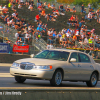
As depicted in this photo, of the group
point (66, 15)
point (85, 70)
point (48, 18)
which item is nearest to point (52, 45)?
point (48, 18)

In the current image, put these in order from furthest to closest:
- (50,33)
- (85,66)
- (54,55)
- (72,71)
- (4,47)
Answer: (50,33) → (4,47) → (85,66) → (54,55) → (72,71)

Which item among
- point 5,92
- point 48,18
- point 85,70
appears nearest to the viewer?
point 5,92

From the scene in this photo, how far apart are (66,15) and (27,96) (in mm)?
34532

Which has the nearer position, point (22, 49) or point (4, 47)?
point (4, 47)

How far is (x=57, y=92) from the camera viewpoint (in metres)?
8.11

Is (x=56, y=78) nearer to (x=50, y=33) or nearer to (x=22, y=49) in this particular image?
(x=22, y=49)

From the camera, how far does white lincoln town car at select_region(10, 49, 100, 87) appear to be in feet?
39.0

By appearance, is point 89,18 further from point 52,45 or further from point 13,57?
point 13,57

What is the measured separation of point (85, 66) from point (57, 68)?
169 centimetres

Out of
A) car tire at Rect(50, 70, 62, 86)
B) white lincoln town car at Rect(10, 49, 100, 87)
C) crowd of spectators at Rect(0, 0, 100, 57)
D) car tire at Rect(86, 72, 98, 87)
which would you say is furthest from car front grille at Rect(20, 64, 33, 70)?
crowd of spectators at Rect(0, 0, 100, 57)

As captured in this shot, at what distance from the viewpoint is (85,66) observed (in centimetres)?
1338

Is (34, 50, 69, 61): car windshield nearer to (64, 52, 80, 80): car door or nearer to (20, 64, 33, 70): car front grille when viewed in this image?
(64, 52, 80, 80): car door

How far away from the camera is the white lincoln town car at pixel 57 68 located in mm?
11898

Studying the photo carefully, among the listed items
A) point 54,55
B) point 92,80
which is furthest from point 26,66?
point 92,80
